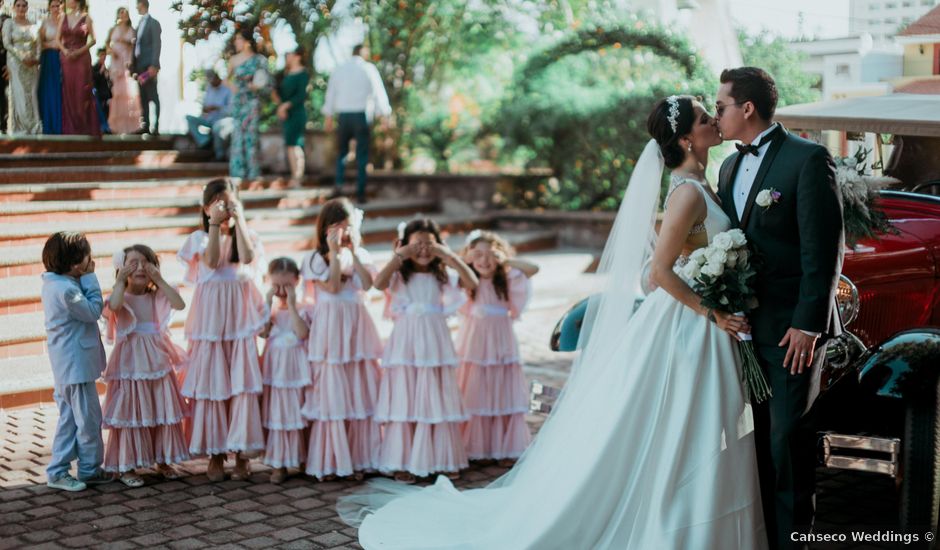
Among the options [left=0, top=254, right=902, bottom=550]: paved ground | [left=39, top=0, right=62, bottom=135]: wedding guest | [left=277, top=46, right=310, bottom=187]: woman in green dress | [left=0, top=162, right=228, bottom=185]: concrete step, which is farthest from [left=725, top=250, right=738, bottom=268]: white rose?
[left=277, top=46, right=310, bottom=187]: woman in green dress

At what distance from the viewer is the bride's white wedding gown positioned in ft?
13.3

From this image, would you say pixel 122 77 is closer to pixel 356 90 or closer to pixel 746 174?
pixel 746 174

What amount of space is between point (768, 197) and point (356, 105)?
9.99 m

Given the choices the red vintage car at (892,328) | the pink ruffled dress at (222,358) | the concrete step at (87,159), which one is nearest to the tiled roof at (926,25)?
the red vintage car at (892,328)

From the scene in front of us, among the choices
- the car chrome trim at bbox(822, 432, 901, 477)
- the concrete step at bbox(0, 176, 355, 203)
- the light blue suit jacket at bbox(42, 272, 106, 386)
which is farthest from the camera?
the concrete step at bbox(0, 176, 355, 203)

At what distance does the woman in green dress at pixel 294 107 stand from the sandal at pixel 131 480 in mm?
7870

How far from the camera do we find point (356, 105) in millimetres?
13352

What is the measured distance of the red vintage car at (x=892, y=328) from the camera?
13.8 ft

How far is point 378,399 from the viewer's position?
594cm

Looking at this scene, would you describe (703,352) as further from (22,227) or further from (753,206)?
(22,227)

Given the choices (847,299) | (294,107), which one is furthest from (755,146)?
(294,107)

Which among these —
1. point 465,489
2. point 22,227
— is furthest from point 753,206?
point 22,227

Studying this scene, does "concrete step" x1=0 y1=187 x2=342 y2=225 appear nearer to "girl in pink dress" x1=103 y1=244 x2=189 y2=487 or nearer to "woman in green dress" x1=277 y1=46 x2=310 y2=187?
"woman in green dress" x1=277 y1=46 x2=310 y2=187

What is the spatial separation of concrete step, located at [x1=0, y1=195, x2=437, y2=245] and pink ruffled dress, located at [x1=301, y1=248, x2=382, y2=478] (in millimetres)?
4176
